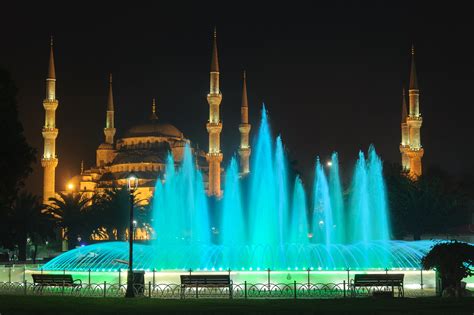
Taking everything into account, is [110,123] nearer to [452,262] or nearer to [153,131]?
[153,131]

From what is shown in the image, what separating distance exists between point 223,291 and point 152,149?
215 feet

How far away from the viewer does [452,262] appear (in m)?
18.6

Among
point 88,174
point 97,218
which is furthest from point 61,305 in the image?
point 88,174

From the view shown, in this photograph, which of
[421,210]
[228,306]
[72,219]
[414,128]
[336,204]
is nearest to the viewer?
[228,306]

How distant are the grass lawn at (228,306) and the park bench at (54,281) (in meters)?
2.47

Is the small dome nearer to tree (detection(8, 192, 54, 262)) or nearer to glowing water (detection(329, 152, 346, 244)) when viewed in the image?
tree (detection(8, 192, 54, 262))

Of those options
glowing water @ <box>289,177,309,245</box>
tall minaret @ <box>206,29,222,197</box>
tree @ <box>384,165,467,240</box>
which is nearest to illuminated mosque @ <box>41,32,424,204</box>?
tall minaret @ <box>206,29,222,197</box>

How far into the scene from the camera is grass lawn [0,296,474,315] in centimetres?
1439

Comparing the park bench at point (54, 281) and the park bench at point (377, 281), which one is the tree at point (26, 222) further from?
the park bench at point (377, 281)

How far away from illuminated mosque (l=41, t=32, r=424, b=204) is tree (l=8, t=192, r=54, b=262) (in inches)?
702

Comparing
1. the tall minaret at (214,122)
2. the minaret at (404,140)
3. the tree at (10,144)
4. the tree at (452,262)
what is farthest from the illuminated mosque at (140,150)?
the tree at (452,262)

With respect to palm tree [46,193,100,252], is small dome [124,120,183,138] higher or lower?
higher

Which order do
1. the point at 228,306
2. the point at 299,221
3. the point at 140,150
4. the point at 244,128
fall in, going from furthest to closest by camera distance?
the point at 140,150 → the point at 244,128 → the point at 299,221 → the point at 228,306

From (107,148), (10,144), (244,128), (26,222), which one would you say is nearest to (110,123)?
(107,148)
